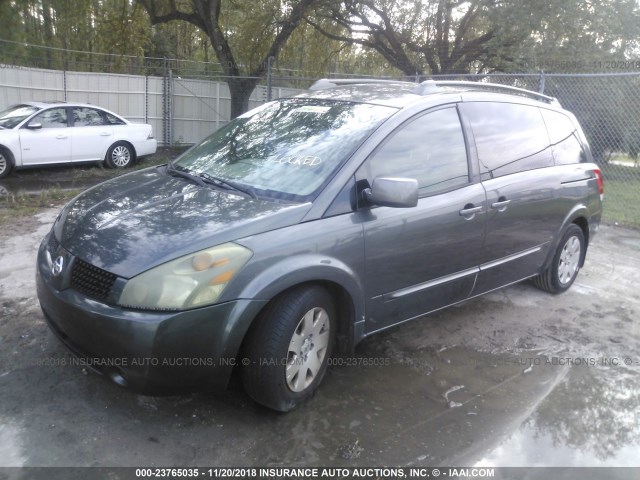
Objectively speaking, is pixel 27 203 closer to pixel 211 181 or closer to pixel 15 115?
pixel 15 115

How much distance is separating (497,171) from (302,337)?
2.05 m

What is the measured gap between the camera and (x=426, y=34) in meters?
19.0

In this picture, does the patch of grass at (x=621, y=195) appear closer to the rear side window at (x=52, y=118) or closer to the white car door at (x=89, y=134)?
the white car door at (x=89, y=134)

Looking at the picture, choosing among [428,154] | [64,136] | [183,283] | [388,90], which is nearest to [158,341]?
[183,283]

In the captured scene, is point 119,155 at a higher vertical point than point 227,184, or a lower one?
lower

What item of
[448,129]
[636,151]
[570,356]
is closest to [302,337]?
[448,129]

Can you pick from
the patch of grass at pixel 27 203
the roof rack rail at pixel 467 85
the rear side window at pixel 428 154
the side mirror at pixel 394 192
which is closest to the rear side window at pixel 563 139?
the roof rack rail at pixel 467 85

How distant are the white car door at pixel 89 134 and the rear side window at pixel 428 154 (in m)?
9.40

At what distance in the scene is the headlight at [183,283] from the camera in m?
2.65

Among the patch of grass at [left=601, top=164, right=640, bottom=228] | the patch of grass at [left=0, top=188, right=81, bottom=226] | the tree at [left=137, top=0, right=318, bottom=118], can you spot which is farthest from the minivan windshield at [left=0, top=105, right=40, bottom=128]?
the patch of grass at [left=601, top=164, right=640, bottom=228]

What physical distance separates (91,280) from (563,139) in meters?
4.11

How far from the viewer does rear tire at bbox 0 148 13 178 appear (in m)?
10.2

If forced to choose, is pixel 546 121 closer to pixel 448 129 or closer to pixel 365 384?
pixel 448 129

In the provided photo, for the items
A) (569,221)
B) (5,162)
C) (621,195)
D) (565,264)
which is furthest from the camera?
(621,195)
